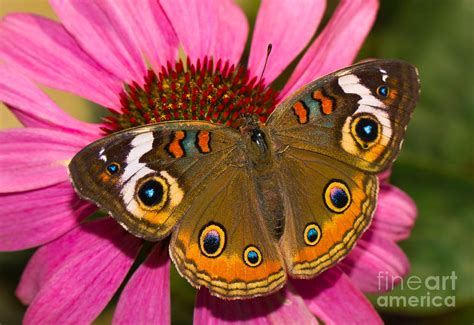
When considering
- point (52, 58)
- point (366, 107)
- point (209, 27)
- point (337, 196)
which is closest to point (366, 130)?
point (366, 107)

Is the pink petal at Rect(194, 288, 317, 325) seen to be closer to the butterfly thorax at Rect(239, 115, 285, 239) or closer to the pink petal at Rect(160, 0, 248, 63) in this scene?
the butterfly thorax at Rect(239, 115, 285, 239)

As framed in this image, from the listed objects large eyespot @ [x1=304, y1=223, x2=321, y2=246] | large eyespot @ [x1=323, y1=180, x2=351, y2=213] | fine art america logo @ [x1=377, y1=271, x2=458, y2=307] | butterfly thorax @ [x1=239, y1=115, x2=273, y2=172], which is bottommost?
fine art america logo @ [x1=377, y1=271, x2=458, y2=307]

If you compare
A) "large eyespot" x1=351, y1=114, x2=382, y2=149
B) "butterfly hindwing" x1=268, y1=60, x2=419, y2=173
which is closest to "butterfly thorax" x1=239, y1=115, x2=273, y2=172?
"butterfly hindwing" x1=268, y1=60, x2=419, y2=173

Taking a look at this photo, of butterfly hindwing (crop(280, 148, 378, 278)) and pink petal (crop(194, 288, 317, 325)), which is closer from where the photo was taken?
butterfly hindwing (crop(280, 148, 378, 278))

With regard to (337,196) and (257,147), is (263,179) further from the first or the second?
(337,196)

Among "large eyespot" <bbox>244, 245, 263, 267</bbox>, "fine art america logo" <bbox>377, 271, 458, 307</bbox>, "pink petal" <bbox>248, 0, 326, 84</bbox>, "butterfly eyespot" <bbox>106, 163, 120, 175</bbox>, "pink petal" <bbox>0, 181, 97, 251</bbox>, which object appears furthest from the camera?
"fine art america logo" <bbox>377, 271, 458, 307</bbox>

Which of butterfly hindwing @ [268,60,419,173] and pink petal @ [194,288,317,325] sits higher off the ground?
butterfly hindwing @ [268,60,419,173]

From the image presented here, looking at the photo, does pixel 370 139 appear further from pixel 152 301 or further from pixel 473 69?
pixel 473 69
